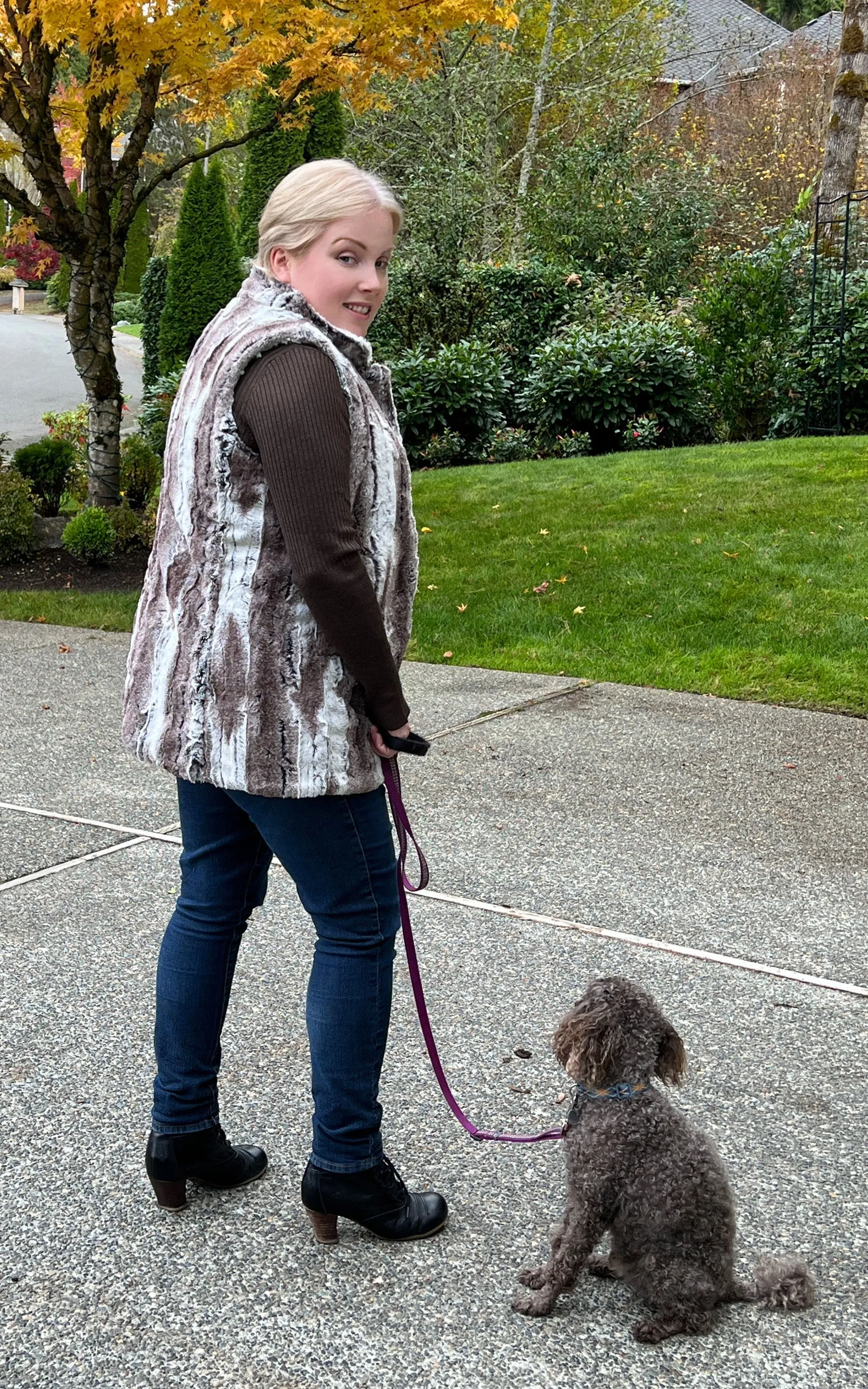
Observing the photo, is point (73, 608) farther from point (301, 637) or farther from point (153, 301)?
point (153, 301)

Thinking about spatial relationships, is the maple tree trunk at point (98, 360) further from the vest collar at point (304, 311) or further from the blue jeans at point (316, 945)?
the blue jeans at point (316, 945)

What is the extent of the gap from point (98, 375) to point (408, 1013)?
7.86m

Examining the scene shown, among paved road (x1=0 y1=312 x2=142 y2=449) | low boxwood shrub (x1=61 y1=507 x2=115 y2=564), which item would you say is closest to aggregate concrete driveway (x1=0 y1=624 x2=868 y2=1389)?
low boxwood shrub (x1=61 y1=507 x2=115 y2=564)

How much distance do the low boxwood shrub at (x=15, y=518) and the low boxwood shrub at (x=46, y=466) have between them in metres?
0.75

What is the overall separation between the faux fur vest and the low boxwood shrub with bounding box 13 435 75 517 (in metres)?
9.52

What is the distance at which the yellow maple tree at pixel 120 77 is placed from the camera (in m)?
8.46

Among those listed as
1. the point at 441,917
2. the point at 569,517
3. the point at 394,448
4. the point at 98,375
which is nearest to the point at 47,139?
the point at 98,375

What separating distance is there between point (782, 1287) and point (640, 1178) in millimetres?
364

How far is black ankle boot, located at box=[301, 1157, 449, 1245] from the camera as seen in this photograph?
238 centimetres

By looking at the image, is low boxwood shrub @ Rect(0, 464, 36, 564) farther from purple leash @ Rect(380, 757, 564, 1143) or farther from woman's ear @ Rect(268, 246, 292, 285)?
woman's ear @ Rect(268, 246, 292, 285)

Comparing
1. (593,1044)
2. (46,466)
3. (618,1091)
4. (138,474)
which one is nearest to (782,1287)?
(618,1091)

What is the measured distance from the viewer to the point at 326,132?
639 inches

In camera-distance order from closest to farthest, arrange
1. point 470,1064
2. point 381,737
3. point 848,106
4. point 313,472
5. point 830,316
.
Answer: point 313,472 → point 381,737 → point 470,1064 → point 830,316 → point 848,106

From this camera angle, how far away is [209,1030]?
8.05 feet
